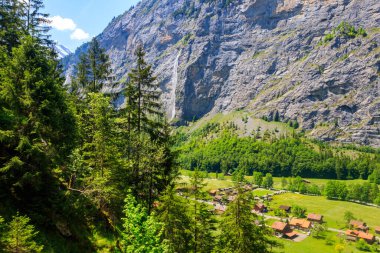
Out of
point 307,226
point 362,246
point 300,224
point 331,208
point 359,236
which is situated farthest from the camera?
point 331,208

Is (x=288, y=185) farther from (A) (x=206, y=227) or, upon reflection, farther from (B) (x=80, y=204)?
(B) (x=80, y=204)

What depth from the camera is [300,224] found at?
91688 millimetres

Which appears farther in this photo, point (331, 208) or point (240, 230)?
point (331, 208)

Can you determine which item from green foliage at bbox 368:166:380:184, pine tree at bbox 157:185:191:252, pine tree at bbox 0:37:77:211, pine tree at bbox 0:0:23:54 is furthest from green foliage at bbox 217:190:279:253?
green foliage at bbox 368:166:380:184

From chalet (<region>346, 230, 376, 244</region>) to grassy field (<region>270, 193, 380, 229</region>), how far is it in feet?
30.7

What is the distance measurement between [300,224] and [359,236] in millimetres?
16183

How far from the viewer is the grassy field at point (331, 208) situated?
99000 mm

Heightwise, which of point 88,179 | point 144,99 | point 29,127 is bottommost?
point 88,179

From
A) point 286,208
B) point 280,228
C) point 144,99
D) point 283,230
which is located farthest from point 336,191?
point 144,99

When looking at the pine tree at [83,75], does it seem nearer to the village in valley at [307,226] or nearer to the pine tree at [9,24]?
the pine tree at [9,24]

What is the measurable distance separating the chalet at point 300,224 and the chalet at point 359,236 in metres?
11.0

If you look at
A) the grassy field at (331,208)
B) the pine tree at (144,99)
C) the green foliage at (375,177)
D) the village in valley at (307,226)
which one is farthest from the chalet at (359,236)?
the green foliage at (375,177)

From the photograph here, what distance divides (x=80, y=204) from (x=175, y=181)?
34.7 feet

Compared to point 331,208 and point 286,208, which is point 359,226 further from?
point 286,208
